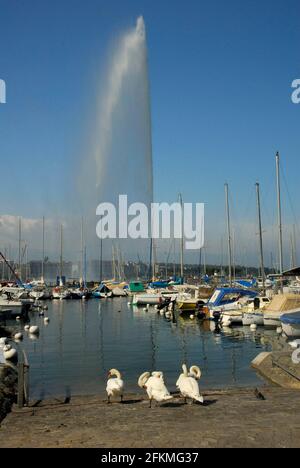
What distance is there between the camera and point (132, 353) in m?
28.4

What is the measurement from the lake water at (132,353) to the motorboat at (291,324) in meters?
1.46

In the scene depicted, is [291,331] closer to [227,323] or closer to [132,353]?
[132,353]

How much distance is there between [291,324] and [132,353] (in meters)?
9.67

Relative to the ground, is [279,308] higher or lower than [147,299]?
higher

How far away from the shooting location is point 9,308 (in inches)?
1969

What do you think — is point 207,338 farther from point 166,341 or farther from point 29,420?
point 29,420

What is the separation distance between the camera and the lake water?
1984cm

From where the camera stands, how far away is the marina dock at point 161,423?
31.5 ft

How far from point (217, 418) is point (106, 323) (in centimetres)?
3574

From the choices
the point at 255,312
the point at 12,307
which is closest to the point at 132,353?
the point at 255,312

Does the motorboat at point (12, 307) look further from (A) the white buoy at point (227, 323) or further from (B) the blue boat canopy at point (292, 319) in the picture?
(B) the blue boat canopy at point (292, 319)

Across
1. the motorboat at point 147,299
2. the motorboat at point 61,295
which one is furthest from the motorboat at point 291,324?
the motorboat at point 61,295

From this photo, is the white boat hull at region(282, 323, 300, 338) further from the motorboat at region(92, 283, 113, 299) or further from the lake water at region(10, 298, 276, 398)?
the motorboat at region(92, 283, 113, 299)
